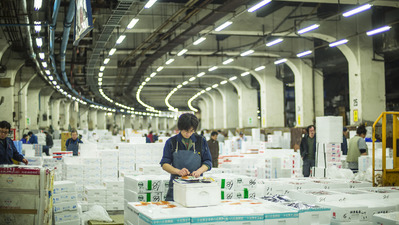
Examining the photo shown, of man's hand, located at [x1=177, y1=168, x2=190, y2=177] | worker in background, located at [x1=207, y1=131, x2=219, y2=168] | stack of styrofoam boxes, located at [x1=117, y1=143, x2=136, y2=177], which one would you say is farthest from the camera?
worker in background, located at [x1=207, y1=131, x2=219, y2=168]

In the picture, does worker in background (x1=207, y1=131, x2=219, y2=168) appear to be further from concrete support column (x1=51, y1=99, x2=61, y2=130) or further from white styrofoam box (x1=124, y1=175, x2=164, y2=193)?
concrete support column (x1=51, y1=99, x2=61, y2=130)

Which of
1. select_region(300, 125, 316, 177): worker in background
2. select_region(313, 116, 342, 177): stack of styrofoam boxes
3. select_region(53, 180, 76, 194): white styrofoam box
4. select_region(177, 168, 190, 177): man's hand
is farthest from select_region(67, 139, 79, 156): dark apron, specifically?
select_region(177, 168, 190, 177): man's hand

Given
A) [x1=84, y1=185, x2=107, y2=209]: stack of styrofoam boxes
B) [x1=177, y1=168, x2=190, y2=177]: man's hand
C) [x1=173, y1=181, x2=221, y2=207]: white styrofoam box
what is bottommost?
[x1=84, y1=185, x2=107, y2=209]: stack of styrofoam boxes

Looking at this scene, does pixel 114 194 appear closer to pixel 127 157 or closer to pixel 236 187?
pixel 127 157

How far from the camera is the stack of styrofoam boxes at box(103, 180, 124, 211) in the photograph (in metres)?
9.50

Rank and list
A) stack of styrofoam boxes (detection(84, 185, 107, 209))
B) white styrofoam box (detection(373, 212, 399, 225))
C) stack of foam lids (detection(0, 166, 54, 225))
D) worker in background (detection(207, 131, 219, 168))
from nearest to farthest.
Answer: white styrofoam box (detection(373, 212, 399, 225)) → stack of foam lids (detection(0, 166, 54, 225)) → stack of styrofoam boxes (detection(84, 185, 107, 209)) → worker in background (detection(207, 131, 219, 168))

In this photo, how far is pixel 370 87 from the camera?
2098 centimetres

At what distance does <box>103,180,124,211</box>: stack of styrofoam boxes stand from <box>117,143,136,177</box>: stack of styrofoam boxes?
1.73 meters

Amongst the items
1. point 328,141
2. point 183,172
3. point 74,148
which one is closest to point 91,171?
point 74,148

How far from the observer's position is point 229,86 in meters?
40.2

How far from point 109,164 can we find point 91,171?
0.50m

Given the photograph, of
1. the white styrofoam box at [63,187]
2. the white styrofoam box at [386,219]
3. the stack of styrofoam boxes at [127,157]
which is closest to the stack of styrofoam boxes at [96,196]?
the stack of styrofoam boxes at [127,157]

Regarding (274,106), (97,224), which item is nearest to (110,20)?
(97,224)

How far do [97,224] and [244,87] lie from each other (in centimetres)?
2842
